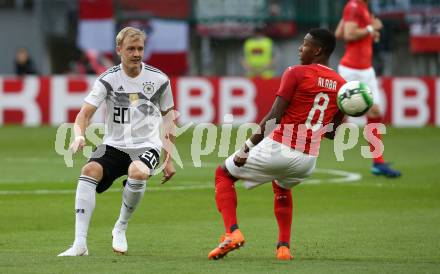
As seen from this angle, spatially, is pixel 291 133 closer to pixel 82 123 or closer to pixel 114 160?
pixel 114 160

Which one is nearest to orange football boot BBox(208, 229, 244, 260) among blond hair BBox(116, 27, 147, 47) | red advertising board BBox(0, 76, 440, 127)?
blond hair BBox(116, 27, 147, 47)

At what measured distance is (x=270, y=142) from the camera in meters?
10.2

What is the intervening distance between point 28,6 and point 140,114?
87.5 ft

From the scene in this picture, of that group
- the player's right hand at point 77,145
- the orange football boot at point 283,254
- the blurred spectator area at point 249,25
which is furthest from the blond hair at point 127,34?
the blurred spectator area at point 249,25

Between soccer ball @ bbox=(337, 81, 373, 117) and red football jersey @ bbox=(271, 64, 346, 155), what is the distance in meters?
0.17

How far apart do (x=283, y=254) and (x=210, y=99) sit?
1850cm

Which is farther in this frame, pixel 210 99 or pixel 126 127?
pixel 210 99

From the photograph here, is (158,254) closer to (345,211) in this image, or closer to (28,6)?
(345,211)

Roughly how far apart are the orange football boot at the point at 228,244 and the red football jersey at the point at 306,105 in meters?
0.95

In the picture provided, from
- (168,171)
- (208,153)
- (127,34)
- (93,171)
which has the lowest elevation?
(208,153)

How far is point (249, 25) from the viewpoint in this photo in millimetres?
33438

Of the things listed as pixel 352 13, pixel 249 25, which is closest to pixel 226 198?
pixel 352 13

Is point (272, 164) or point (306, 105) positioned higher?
point (306, 105)

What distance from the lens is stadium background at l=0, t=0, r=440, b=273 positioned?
10.5 m
